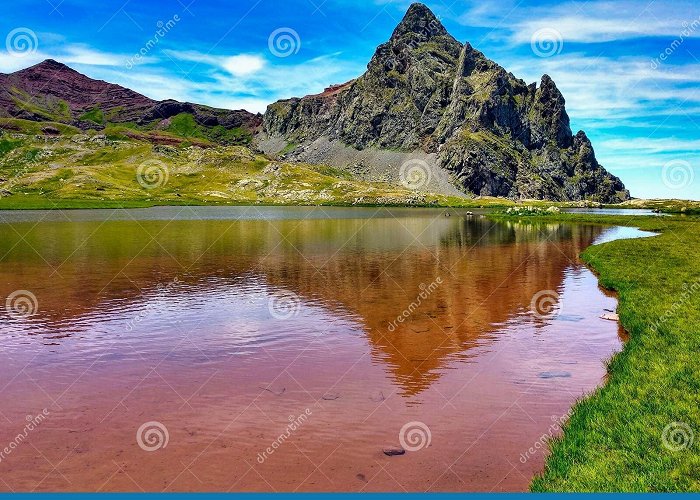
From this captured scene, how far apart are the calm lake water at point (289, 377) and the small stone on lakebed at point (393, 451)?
252mm

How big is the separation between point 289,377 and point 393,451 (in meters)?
7.02

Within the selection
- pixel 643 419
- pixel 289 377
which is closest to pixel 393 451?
pixel 289 377

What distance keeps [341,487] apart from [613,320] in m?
23.5

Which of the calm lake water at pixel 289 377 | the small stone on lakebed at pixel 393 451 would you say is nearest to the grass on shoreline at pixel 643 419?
the calm lake water at pixel 289 377

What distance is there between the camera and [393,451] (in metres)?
13.8

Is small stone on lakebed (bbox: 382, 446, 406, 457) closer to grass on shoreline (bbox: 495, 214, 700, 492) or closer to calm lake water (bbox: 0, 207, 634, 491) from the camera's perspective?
calm lake water (bbox: 0, 207, 634, 491)

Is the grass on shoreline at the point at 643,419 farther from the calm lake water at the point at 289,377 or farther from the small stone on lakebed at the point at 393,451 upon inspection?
the small stone on lakebed at the point at 393,451

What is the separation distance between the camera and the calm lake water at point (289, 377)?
13070 mm

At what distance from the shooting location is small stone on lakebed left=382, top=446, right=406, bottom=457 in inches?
537

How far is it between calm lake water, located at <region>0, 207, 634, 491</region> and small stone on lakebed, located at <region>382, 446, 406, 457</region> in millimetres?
252

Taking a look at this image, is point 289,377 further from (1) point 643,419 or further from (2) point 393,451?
(1) point 643,419

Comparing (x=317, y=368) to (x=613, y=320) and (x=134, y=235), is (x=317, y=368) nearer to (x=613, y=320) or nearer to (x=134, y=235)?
(x=613, y=320)

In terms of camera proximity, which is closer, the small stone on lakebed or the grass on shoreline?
the grass on shoreline

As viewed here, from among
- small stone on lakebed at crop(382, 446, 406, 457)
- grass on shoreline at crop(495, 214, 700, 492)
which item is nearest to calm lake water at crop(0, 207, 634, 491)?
small stone on lakebed at crop(382, 446, 406, 457)
